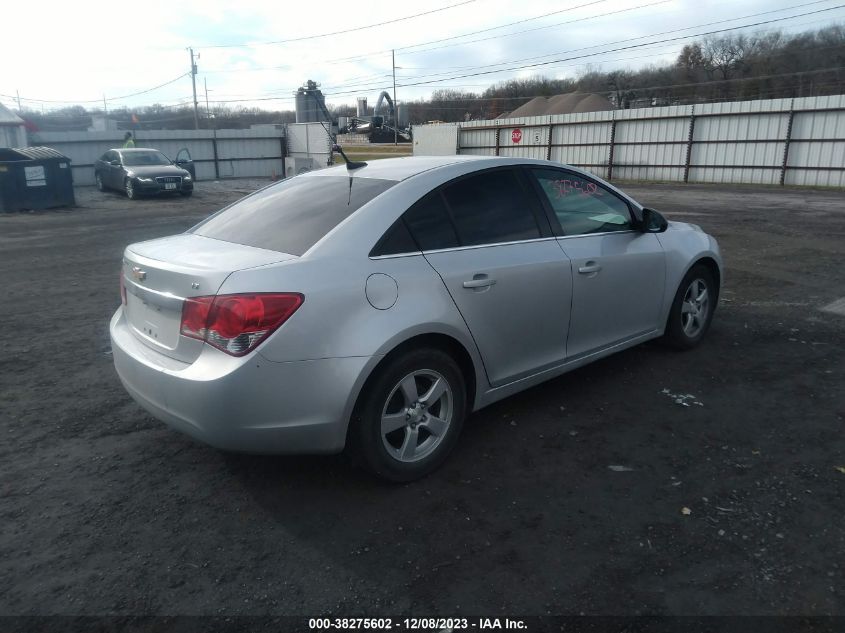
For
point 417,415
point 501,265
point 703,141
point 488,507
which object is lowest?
point 488,507

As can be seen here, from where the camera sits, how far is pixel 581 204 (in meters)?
4.39

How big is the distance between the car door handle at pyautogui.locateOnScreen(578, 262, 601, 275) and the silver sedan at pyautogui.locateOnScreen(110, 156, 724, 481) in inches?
0.5

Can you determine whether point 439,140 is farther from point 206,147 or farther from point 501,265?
point 501,265

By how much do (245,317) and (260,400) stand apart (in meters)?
0.37

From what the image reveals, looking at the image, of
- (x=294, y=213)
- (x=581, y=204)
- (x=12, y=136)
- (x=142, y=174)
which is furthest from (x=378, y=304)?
(x=12, y=136)

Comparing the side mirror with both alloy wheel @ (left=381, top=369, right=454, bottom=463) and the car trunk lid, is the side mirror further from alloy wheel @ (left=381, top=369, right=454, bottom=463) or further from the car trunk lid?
the car trunk lid

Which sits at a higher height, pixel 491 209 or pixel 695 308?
pixel 491 209

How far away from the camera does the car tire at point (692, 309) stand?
503 cm

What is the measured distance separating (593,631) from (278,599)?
120 cm

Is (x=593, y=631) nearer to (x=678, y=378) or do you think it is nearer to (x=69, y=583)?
(x=69, y=583)

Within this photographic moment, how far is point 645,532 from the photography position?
2.90m

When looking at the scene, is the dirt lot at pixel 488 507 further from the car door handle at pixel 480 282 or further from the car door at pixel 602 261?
the car door handle at pixel 480 282

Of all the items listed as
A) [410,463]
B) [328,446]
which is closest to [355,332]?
[328,446]

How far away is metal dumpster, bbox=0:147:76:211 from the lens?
56.8 ft
